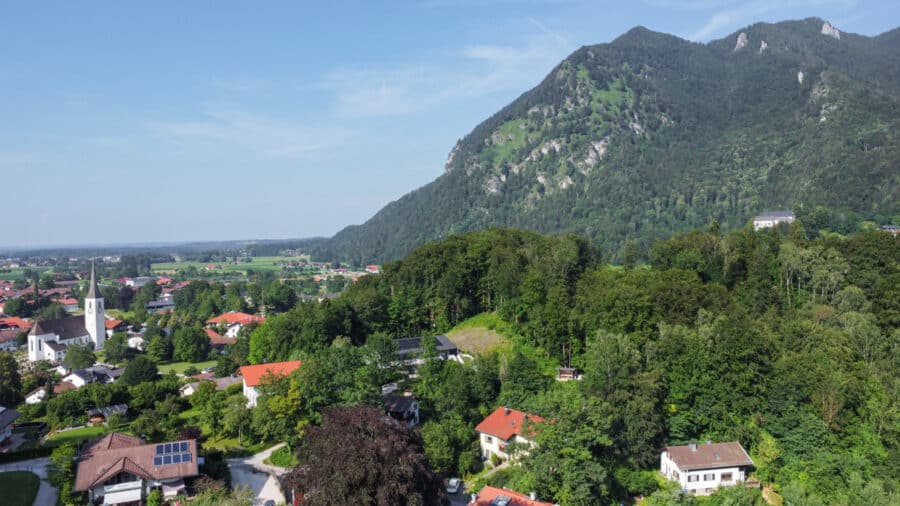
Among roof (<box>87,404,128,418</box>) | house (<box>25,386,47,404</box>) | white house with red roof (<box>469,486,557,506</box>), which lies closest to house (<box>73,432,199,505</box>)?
white house with red roof (<box>469,486,557,506</box>)

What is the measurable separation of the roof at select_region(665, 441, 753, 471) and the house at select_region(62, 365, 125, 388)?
45848 mm

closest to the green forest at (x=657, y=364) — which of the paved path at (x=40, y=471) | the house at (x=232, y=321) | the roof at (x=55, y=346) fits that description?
the paved path at (x=40, y=471)

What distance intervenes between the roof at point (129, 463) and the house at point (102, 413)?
549 inches

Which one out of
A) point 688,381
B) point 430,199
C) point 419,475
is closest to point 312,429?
point 419,475

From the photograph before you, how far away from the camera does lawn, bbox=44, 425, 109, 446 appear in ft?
121

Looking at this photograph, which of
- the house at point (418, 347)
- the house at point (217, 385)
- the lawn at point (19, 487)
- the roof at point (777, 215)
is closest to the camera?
the lawn at point (19, 487)

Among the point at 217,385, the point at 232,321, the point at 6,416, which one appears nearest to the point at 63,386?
the point at 6,416

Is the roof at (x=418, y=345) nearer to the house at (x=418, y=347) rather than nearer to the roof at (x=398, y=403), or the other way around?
the house at (x=418, y=347)

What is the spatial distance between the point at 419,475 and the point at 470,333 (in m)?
29.2

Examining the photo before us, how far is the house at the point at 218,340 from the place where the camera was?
7131 cm

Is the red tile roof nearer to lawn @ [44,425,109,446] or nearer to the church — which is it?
the church

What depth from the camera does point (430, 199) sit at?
19425 cm

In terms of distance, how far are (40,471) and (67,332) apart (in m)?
48.0

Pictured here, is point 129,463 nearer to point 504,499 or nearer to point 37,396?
point 504,499
